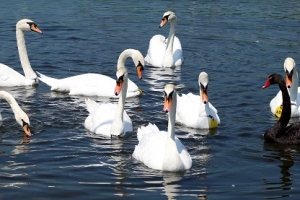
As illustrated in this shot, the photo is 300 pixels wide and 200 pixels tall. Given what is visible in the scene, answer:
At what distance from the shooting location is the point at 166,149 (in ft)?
39.4

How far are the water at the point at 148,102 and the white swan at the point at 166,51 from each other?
1.00ft

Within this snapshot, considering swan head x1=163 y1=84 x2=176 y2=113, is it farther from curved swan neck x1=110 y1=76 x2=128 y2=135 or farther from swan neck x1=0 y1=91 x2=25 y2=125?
swan neck x1=0 y1=91 x2=25 y2=125

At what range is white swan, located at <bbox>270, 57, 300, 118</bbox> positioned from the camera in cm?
1541

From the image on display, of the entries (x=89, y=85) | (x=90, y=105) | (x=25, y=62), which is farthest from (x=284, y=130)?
(x=25, y=62)

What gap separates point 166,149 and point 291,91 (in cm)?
464

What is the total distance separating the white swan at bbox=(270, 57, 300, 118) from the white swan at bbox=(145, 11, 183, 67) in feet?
15.1

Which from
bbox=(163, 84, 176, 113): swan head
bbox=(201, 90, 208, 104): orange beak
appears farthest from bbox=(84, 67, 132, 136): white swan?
bbox=(163, 84, 176, 113): swan head

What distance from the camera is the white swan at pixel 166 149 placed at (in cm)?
1184

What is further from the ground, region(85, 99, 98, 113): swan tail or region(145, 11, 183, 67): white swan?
region(145, 11, 183, 67): white swan

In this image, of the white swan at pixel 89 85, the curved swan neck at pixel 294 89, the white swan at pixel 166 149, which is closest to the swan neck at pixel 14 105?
the white swan at pixel 166 149

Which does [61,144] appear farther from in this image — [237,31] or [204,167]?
[237,31]

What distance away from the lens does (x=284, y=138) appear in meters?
14.0

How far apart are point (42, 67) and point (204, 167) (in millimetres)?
8031

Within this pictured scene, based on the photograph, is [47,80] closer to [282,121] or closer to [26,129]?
[26,129]
